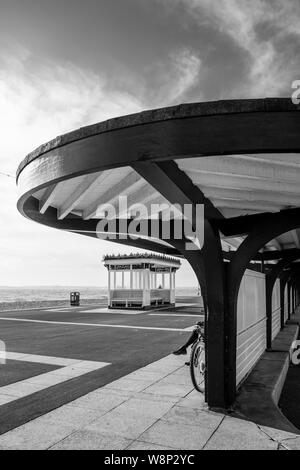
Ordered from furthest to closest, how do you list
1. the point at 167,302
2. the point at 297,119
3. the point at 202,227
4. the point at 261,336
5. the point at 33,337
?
the point at 167,302, the point at 33,337, the point at 261,336, the point at 202,227, the point at 297,119

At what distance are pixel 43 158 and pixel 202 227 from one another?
2.21m

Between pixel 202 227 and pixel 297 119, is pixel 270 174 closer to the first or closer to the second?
pixel 297 119

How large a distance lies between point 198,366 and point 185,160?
4.24m

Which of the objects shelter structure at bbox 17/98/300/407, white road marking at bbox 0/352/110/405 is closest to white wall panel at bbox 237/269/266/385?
shelter structure at bbox 17/98/300/407

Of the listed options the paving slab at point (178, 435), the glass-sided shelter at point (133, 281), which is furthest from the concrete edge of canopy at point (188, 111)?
the glass-sided shelter at point (133, 281)

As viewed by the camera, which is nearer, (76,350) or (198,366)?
(198,366)

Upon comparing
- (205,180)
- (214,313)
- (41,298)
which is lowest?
(41,298)

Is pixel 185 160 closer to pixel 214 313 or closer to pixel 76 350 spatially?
pixel 214 313

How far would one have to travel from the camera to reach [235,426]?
4.70 m

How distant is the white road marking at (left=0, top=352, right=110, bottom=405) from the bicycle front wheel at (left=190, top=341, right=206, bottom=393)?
227 centimetres

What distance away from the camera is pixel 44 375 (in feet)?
24.0

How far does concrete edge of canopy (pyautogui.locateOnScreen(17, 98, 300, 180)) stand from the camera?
2900mm

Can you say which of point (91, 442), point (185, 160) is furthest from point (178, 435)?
point (185, 160)
